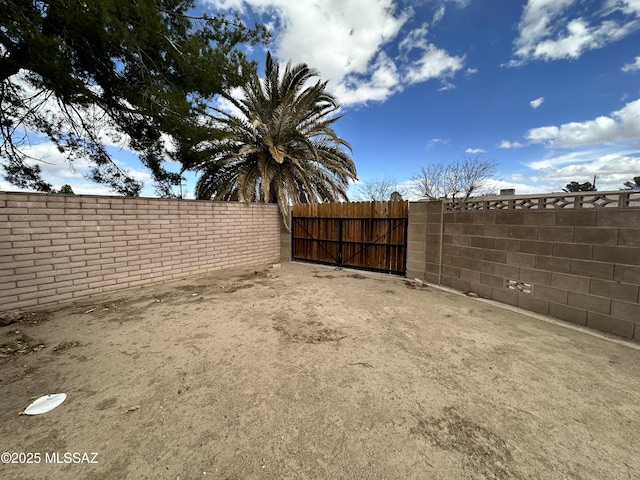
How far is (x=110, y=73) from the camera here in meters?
4.21

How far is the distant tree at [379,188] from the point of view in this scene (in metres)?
17.7

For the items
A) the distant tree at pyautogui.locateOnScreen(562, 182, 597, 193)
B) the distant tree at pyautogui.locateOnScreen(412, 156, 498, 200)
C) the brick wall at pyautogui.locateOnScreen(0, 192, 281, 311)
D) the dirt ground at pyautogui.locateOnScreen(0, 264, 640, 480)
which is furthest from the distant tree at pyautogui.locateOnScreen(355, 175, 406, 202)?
the dirt ground at pyautogui.locateOnScreen(0, 264, 640, 480)

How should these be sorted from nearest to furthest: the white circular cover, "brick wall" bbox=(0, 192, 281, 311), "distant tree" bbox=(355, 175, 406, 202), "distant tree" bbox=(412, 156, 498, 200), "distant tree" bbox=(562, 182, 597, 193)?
1. the white circular cover
2. "brick wall" bbox=(0, 192, 281, 311)
3. "distant tree" bbox=(562, 182, 597, 193)
4. "distant tree" bbox=(412, 156, 498, 200)
5. "distant tree" bbox=(355, 175, 406, 202)

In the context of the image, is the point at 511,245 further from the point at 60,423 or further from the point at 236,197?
the point at 236,197

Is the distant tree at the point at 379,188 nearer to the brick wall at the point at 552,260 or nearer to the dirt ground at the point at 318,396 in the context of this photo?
the brick wall at the point at 552,260

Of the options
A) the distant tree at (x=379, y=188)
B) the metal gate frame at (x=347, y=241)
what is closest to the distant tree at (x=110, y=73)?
the metal gate frame at (x=347, y=241)

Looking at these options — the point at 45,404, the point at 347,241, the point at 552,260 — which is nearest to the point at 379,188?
the point at 347,241

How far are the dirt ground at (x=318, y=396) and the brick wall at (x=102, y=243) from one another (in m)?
0.69

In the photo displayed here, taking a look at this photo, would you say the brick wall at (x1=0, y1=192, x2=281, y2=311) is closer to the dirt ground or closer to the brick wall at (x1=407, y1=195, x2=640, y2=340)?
the dirt ground

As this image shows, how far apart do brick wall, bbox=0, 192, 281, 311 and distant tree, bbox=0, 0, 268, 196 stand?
4.60 ft

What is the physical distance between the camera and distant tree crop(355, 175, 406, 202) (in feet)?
58.2

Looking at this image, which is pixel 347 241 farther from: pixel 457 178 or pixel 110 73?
pixel 457 178

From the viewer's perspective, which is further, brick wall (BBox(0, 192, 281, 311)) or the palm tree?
the palm tree

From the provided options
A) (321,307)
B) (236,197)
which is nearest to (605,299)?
(321,307)
